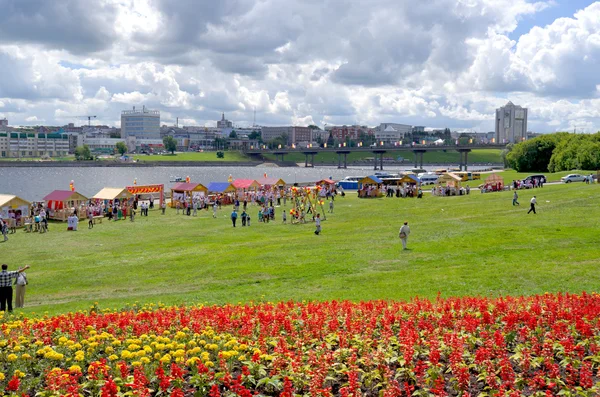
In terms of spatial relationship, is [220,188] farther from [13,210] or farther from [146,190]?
[13,210]

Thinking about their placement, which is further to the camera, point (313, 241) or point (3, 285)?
point (313, 241)

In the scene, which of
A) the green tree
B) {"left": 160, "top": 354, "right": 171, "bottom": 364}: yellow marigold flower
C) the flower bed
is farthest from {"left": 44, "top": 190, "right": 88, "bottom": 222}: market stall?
the green tree

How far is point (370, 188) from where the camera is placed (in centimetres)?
6562

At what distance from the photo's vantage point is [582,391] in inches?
338

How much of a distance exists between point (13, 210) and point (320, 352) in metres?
40.7

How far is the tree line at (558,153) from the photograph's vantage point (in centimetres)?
8188

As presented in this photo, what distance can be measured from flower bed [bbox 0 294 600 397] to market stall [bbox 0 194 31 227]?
34.1 metres

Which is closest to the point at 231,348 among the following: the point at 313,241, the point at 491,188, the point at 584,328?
the point at 584,328

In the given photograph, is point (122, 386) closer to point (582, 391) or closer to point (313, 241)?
point (582, 391)

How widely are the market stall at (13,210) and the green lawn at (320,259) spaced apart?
2.90 m

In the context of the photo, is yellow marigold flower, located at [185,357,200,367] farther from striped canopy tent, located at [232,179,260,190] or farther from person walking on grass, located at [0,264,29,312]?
striped canopy tent, located at [232,179,260,190]

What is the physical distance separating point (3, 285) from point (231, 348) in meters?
11.1

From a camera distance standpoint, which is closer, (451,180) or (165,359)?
(165,359)

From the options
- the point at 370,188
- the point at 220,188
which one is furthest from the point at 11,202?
the point at 370,188
